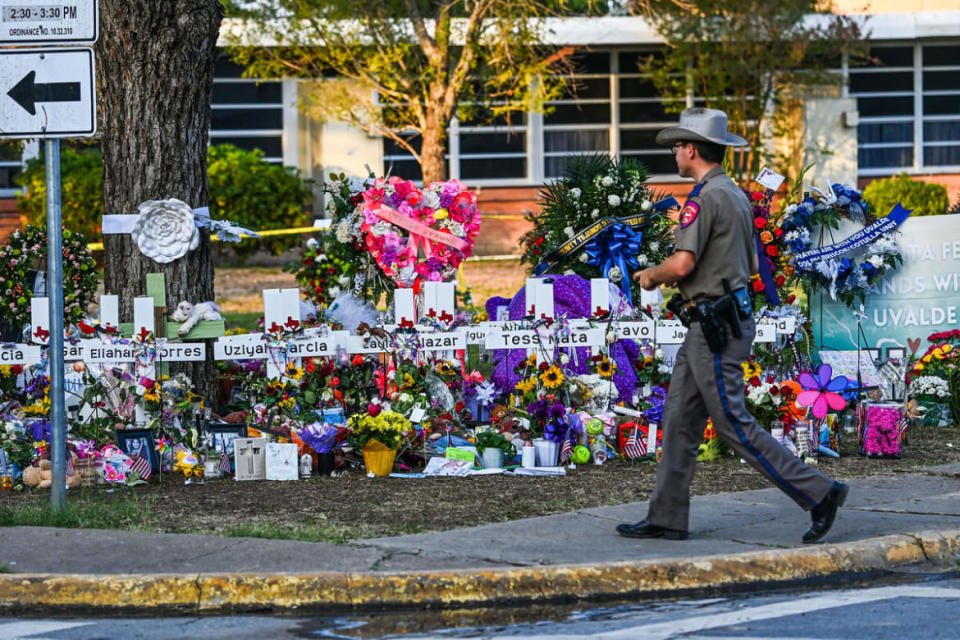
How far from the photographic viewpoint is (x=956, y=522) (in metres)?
7.20

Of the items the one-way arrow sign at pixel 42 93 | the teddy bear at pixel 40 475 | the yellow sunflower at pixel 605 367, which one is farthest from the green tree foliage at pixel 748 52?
the one-way arrow sign at pixel 42 93

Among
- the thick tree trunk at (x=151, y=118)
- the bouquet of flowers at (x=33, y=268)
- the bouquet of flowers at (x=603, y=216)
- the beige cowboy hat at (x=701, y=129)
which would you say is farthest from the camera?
the bouquet of flowers at (x=33, y=268)

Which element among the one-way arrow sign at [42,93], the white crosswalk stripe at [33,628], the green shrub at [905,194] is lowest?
the white crosswalk stripe at [33,628]

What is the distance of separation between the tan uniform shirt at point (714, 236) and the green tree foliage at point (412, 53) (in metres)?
15.2

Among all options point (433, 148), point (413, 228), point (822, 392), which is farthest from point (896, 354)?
point (433, 148)

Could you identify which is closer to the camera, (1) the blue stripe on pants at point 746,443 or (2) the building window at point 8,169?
(1) the blue stripe on pants at point 746,443

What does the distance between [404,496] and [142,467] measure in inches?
63.8

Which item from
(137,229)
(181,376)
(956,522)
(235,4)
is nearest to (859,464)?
(956,522)

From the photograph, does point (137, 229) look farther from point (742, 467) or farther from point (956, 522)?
point (956, 522)

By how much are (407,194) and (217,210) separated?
49.7 ft

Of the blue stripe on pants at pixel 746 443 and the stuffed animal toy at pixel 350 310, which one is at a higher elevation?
the stuffed animal toy at pixel 350 310

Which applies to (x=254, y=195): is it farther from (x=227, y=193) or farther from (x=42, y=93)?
(x=42, y=93)

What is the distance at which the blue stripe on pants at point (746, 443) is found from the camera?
664 centimetres

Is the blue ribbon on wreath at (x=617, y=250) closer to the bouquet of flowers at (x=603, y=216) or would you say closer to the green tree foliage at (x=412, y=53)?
the bouquet of flowers at (x=603, y=216)
